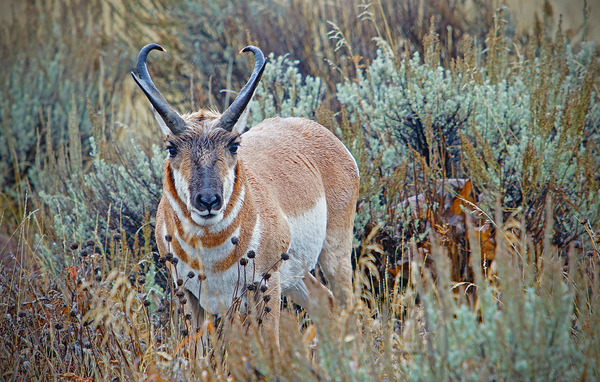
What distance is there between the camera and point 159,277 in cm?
498

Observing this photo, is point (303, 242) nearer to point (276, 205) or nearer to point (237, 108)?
point (276, 205)

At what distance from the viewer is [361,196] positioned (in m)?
5.12

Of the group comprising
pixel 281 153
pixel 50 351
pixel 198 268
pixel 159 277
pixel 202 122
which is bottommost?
pixel 159 277

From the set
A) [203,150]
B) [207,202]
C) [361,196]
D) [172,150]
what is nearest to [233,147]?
[203,150]

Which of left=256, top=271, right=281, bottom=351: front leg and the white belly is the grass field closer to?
left=256, top=271, right=281, bottom=351: front leg

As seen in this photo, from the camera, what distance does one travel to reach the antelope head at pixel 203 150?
3240mm

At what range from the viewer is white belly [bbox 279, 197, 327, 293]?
3994 mm

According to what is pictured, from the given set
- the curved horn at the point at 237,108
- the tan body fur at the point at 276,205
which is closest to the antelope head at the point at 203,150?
the curved horn at the point at 237,108

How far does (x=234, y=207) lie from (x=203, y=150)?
39 centimetres

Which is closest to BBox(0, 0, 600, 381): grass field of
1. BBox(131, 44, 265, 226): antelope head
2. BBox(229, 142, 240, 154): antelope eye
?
BBox(131, 44, 265, 226): antelope head

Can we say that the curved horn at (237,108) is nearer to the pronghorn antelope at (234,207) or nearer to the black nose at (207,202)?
the pronghorn antelope at (234,207)

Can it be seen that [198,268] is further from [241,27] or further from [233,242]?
[241,27]

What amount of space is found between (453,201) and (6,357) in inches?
138

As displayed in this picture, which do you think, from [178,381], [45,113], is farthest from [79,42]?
[178,381]
